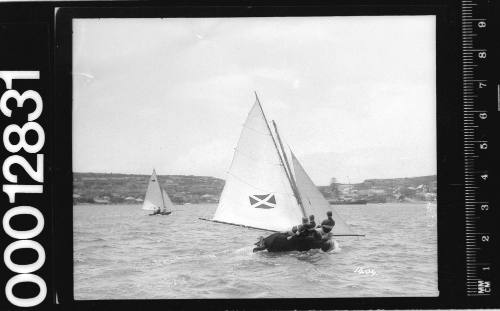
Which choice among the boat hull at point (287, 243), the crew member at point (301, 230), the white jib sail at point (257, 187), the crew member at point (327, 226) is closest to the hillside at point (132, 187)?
the white jib sail at point (257, 187)

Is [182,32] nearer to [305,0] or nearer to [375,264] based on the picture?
[305,0]

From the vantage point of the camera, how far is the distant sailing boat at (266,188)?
360 cm

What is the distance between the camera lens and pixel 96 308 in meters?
3.61

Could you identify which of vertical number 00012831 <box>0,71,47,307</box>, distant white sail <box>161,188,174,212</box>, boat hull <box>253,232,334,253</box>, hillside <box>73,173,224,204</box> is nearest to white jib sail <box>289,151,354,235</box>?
boat hull <box>253,232,334,253</box>

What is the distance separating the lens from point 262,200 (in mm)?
3797

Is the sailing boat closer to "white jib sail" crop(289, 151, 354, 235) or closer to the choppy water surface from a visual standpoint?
the choppy water surface

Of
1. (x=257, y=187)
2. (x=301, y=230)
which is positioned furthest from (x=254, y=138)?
(x=301, y=230)

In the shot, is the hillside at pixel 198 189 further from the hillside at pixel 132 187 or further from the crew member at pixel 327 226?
the crew member at pixel 327 226

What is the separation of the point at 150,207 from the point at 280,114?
3.58 ft

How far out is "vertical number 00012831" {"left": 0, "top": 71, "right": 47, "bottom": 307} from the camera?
349 cm

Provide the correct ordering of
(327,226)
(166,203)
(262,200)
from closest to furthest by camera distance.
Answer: (166,203) → (327,226) → (262,200)
